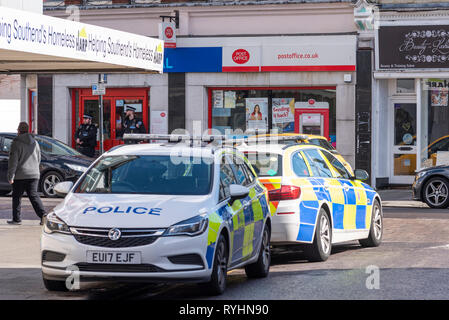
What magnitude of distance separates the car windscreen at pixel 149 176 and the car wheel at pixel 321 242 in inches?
99.0

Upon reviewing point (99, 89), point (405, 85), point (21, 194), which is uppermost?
point (405, 85)

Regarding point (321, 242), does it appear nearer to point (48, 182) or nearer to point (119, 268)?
point (119, 268)

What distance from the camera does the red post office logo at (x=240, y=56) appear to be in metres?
27.7

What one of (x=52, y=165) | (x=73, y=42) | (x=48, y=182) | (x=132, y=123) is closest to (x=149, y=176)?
(x=73, y=42)

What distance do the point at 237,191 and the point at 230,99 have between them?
18.8 meters

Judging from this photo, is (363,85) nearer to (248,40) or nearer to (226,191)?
(248,40)

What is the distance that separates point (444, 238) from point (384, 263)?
11.4 ft

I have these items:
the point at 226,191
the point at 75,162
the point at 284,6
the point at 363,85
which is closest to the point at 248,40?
the point at 284,6

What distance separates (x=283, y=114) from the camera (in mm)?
27969

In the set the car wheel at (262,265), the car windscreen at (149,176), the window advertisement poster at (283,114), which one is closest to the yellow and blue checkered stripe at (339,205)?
the car wheel at (262,265)

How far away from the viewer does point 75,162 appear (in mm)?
22688

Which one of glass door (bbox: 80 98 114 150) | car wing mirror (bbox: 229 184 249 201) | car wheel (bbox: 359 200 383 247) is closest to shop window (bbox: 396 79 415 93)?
glass door (bbox: 80 98 114 150)

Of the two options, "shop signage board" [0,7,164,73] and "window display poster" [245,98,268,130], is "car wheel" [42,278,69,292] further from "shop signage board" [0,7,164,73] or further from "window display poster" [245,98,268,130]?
"window display poster" [245,98,268,130]

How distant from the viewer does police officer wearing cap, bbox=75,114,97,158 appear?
2825cm
